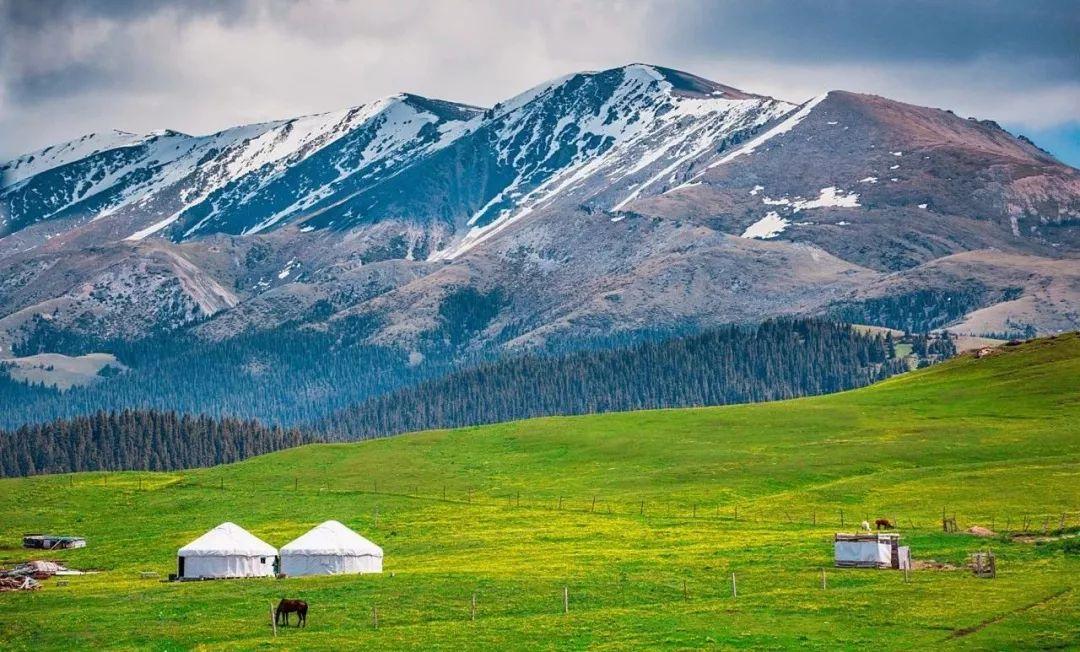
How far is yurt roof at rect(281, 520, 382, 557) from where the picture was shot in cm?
11325

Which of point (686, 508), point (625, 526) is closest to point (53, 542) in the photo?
point (625, 526)

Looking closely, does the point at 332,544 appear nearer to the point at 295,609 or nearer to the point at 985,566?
the point at 295,609

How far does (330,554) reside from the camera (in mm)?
113625

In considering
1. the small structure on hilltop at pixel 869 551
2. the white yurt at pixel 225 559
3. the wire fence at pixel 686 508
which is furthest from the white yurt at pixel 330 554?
the small structure on hilltop at pixel 869 551

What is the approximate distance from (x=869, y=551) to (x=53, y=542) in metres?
69.7

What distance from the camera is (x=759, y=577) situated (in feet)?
319

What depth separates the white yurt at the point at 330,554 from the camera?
4449 inches

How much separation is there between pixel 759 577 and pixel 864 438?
73750mm

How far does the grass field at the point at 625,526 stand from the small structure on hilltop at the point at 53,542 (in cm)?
211

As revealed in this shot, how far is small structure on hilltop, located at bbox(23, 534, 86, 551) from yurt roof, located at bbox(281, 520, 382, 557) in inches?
1087

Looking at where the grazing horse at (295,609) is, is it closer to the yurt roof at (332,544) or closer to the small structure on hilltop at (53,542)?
the yurt roof at (332,544)

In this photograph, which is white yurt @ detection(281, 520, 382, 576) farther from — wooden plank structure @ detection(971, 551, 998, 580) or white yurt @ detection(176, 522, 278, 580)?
wooden plank structure @ detection(971, 551, 998, 580)

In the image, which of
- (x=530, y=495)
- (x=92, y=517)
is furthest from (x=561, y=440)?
(x=92, y=517)

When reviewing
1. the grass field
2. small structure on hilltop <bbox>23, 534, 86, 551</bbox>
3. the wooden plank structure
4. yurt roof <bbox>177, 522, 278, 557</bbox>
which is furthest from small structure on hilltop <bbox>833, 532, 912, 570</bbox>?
small structure on hilltop <bbox>23, 534, 86, 551</bbox>
